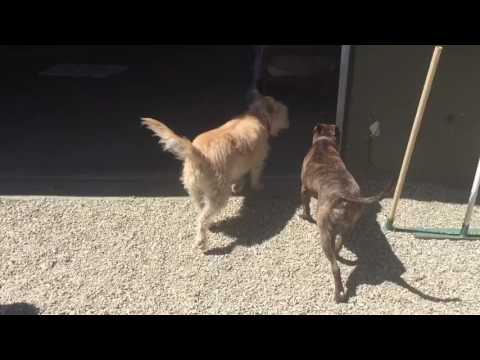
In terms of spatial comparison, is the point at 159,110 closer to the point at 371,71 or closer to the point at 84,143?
the point at 84,143

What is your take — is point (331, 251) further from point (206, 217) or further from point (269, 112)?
point (269, 112)

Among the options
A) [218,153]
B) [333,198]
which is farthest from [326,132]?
[218,153]

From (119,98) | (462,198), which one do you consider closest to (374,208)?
(462,198)

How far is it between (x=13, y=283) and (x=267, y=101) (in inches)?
153

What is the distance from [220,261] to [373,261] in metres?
1.80

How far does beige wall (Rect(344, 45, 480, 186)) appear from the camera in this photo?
5.83 meters

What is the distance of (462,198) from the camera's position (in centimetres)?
614

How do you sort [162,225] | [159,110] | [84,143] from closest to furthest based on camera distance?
[162,225] → [84,143] → [159,110]

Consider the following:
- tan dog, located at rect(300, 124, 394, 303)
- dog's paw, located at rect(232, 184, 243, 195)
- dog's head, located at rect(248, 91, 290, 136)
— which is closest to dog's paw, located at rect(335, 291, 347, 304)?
tan dog, located at rect(300, 124, 394, 303)

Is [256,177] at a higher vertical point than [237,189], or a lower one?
higher

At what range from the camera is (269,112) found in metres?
5.95

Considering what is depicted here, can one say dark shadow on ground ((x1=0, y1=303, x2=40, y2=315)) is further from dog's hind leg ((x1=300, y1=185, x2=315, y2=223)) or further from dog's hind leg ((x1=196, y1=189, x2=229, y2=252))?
dog's hind leg ((x1=300, y1=185, x2=315, y2=223))

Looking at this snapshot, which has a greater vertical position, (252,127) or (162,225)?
(252,127)

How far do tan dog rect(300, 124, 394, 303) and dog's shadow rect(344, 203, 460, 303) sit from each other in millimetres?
208
